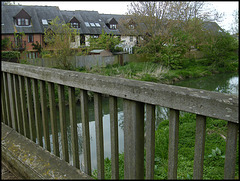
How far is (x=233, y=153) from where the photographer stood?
29.1 inches

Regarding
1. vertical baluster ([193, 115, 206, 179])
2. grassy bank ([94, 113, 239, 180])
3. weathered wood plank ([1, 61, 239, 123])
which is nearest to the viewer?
weathered wood plank ([1, 61, 239, 123])

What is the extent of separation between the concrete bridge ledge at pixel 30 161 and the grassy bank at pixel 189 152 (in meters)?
0.63

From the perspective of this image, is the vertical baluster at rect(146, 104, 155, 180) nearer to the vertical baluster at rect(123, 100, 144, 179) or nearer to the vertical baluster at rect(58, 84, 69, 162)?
the vertical baluster at rect(123, 100, 144, 179)

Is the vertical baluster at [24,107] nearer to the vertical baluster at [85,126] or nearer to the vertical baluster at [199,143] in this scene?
the vertical baluster at [85,126]

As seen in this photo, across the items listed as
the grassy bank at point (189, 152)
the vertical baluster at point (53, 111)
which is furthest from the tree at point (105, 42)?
the vertical baluster at point (53, 111)

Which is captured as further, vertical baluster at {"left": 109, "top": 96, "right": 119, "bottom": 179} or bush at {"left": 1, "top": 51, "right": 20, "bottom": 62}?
bush at {"left": 1, "top": 51, "right": 20, "bottom": 62}

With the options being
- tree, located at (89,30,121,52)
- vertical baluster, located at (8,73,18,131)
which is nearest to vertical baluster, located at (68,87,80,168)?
vertical baluster, located at (8,73,18,131)

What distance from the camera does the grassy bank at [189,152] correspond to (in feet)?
7.76

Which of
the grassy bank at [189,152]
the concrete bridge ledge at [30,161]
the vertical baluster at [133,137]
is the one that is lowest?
the grassy bank at [189,152]

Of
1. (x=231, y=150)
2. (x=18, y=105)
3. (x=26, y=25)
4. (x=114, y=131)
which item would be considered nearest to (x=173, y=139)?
(x=231, y=150)

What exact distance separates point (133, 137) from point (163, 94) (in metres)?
0.27

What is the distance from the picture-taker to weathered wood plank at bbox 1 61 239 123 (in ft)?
2.29

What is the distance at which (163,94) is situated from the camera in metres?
0.86

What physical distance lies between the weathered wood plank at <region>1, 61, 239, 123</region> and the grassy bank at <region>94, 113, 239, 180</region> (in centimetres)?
89
